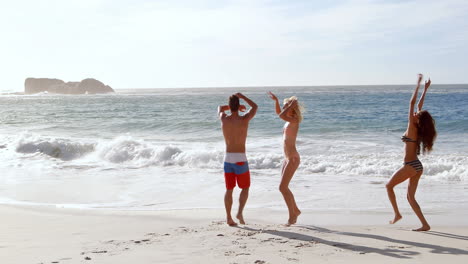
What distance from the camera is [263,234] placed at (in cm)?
549

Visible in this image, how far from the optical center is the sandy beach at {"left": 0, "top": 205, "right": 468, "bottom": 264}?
4.64 m

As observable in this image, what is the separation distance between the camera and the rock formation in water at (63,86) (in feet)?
405

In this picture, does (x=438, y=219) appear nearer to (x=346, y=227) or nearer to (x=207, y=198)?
(x=346, y=227)

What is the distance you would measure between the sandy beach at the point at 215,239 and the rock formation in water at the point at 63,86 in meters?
122

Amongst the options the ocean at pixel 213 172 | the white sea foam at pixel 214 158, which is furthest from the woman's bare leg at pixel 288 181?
the white sea foam at pixel 214 158

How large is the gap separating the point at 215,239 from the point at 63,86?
430 feet

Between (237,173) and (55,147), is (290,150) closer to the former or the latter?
(237,173)

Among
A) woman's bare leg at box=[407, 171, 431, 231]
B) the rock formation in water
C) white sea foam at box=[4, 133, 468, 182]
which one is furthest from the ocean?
the rock formation in water

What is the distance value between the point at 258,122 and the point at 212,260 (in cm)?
2033

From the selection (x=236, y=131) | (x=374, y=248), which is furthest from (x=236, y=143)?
(x=374, y=248)

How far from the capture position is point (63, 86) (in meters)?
127

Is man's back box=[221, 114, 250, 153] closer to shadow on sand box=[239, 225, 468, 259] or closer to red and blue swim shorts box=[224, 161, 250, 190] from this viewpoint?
red and blue swim shorts box=[224, 161, 250, 190]

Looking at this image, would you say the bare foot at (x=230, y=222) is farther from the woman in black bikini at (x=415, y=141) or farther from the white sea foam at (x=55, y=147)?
the white sea foam at (x=55, y=147)

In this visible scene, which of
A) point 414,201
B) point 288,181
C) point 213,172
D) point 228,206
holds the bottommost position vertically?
point 213,172
